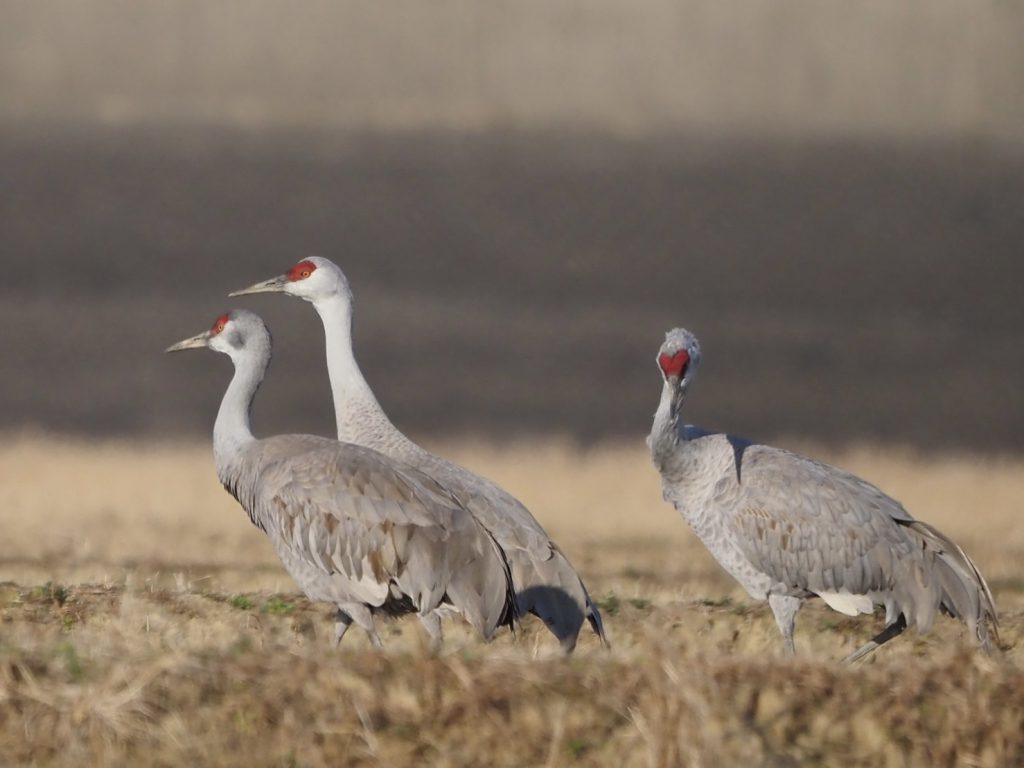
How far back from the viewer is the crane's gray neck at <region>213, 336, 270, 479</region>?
854cm

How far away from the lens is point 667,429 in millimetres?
8633

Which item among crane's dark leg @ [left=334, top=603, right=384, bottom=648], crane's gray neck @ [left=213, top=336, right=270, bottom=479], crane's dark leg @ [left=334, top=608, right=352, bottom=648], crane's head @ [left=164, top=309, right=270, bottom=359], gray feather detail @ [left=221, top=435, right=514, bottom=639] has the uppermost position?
crane's head @ [left=164, top=309, right=270, bottom=359]

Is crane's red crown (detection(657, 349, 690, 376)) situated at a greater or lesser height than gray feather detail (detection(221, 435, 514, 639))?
greater

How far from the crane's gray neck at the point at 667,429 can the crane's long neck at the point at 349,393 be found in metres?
1.12

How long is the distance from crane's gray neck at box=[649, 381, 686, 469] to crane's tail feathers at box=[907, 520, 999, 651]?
125cm

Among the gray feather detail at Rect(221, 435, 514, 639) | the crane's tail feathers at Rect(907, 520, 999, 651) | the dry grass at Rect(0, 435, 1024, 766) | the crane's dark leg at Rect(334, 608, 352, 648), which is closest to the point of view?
the dry grass at Rect(0, 435, 1024, 766)

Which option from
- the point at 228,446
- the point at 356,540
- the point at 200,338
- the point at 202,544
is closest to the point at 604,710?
the point at 356,540

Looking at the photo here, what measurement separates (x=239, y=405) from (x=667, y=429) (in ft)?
6.20

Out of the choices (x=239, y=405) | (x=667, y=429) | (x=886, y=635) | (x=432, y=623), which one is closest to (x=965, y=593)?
(x=886, y=635)

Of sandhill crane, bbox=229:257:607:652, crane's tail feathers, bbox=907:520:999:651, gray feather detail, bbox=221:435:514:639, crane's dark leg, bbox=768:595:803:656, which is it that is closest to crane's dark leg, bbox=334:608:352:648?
gray feather detail, bbox=221:435:514:639

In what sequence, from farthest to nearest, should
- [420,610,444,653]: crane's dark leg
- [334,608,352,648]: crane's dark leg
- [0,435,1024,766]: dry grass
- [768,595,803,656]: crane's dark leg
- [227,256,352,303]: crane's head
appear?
[227,256,352,303]: crane's head → [768,595,803,656]: crane's dark leg → [334,608,352,648]: crane's dark leg → [420,610,444,653]: crane's dark leg → [0,435,1024,766]: dry grass

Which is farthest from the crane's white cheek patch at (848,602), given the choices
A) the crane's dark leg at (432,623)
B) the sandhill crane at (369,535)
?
the crane's dark leg at (432,623)

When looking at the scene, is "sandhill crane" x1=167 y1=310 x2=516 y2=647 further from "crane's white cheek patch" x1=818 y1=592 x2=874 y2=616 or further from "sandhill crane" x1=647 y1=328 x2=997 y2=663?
"crane's white cheek patch" x1=818 y1=592 x2=874 y2=616

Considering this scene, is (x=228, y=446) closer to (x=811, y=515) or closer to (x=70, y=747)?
(x=811, y=515)
